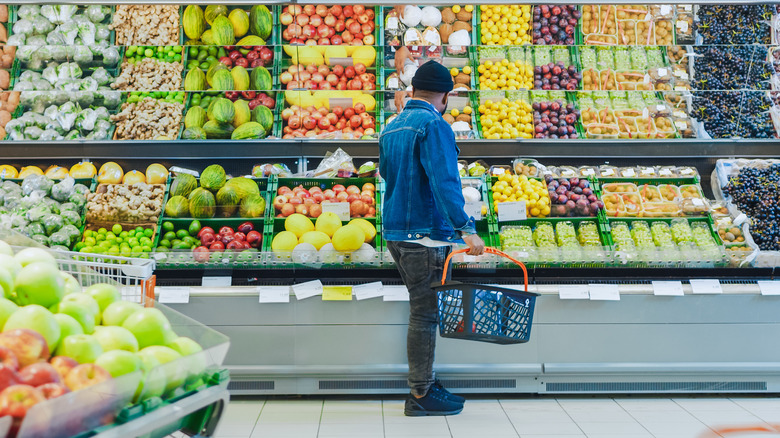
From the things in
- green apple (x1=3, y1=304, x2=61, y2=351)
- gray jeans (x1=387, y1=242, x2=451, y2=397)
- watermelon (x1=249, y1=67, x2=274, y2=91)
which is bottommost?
gray jeans (x1=387, y1=242, x2=451, y2=397)

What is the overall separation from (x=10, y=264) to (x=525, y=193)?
10.6 feet

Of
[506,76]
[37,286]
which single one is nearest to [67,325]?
[37,286]

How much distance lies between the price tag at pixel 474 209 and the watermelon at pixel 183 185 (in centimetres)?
178

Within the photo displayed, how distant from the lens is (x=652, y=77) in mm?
5062

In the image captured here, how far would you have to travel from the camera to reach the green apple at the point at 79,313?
165cm

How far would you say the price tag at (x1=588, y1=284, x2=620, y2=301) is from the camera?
151 inches

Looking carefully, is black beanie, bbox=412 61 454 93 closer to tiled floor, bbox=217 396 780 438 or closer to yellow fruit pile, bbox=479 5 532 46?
tiled floor, bbox=217 396 780 438

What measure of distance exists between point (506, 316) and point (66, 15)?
3.94 metres

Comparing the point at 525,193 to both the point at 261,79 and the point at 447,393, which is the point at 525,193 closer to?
the point at 447,393

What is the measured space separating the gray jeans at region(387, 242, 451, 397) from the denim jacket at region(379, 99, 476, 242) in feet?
0.29

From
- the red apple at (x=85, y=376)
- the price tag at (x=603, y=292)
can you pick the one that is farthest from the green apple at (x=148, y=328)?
the price tag at (x=603, y=292)

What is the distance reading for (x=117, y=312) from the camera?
5.76 ft

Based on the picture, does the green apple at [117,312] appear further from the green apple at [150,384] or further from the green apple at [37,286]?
the green apple at [150,384]

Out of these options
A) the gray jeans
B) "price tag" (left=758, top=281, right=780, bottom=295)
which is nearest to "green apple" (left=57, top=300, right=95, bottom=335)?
the gray jeans
